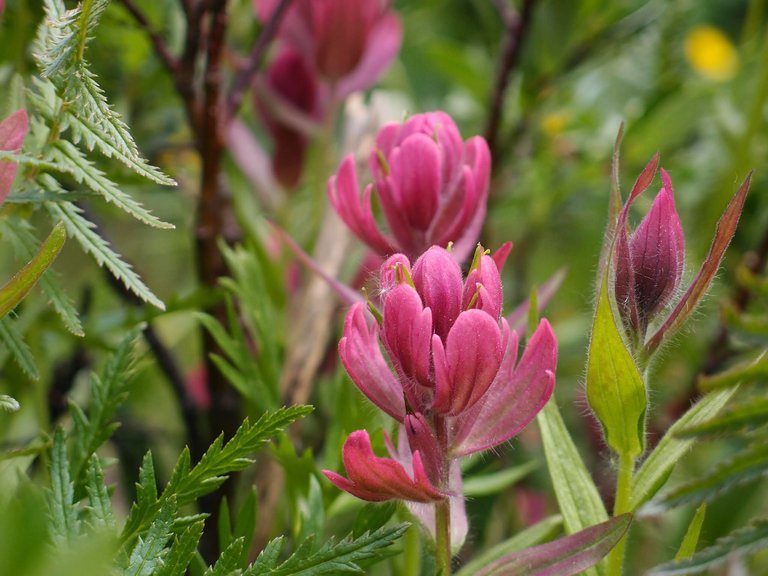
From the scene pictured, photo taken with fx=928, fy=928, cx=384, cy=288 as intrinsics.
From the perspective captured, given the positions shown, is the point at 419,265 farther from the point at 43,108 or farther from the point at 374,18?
the point at 374,18

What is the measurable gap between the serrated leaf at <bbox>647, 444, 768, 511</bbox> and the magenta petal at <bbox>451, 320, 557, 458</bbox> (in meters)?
0.06

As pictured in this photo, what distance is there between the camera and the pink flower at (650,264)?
0.35 m

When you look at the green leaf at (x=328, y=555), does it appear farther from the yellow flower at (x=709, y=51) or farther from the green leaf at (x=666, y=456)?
the yellow flower at (x=709, y=51)

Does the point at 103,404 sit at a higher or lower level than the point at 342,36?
lower

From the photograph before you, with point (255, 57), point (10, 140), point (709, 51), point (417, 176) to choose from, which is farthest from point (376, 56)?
point (709, 51)

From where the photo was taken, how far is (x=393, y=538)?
30 centimetres

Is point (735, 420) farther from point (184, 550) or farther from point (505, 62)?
point (505, 62)

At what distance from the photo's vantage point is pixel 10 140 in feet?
1.06

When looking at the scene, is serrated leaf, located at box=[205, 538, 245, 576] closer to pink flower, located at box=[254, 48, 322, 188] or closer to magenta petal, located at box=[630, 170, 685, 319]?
magenta petal, located at box=[630, 170, 685, 319]

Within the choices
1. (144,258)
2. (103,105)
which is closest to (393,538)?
(103,105)

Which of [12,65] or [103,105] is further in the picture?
[12,65]

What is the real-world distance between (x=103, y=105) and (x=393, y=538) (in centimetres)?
17

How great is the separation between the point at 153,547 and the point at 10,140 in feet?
0.49

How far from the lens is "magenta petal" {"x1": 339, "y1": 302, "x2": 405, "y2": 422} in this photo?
0.32 metres
